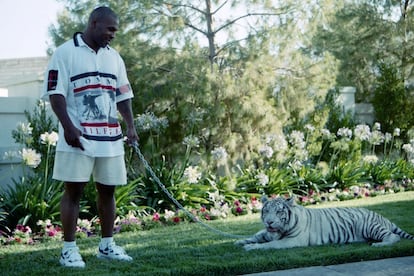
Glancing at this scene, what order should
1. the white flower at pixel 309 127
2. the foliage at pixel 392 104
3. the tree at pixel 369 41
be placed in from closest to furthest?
the white flower at pixel 309 127, the foliage at pixel 392 104, the tree at pixel 369 41

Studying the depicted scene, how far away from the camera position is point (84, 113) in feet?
14.8

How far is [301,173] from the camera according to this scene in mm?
10242

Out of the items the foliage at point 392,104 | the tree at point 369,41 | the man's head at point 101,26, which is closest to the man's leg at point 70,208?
the man's head at point 101,26

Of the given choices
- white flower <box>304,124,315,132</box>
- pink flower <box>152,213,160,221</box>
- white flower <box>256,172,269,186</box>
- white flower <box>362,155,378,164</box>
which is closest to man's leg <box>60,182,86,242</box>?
pink flower <box>152,213,160,221</box>

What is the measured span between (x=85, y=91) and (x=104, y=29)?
51cm

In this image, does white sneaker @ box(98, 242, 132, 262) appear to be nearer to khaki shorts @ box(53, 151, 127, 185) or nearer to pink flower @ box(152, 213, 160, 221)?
khaki shorts @ box(53, 151, 127, 185)

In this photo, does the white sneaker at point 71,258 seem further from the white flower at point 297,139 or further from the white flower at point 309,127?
the white flower at point 309,127

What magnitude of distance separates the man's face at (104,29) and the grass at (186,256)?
1814 millimetres

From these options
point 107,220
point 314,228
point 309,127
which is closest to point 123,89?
point 107,220

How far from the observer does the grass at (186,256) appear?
174 inches

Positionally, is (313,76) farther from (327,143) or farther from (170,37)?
(170,37)

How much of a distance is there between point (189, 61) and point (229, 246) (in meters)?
4.87

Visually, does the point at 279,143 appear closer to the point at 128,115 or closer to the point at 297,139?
the point at 297,139

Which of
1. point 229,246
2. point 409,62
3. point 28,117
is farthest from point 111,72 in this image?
point 409,62
